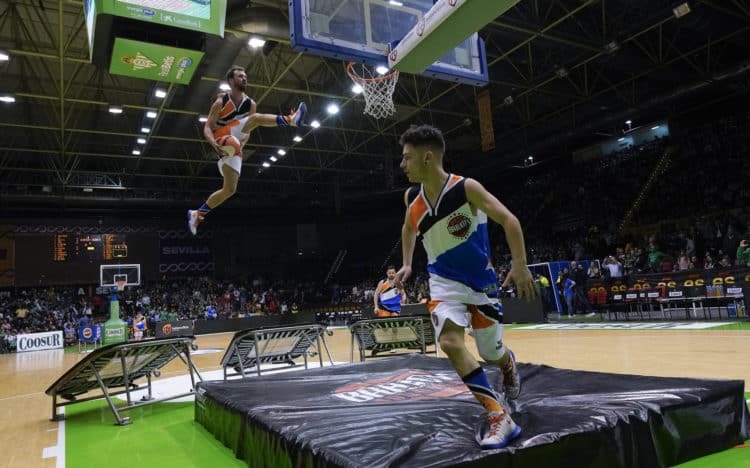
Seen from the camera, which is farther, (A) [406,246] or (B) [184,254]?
(B) [184,254]

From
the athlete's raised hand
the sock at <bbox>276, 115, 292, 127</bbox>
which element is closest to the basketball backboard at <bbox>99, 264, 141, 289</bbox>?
the sock at <bbox>276, 115, 292, 127</bbox>

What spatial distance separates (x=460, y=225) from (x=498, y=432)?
1.05 metres

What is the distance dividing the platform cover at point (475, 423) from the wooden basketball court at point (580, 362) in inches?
65.8

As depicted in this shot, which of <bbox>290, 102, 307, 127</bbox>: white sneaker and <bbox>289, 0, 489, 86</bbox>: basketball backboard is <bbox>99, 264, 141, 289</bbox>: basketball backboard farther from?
<bbox>290, 102, 307, 127</bbox>: white sneaker

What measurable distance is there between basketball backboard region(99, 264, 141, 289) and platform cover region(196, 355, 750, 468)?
14.6 meters

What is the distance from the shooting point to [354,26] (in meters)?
6.21

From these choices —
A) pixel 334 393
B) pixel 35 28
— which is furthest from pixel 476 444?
pixel 35 28

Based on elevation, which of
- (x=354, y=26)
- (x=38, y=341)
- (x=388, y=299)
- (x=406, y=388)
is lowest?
(x=38, y=341)

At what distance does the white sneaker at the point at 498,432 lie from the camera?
86.4 inches

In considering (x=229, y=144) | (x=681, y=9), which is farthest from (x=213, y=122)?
(x=681, y=9)

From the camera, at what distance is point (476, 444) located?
2.25 m

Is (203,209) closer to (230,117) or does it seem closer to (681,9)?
(230,117)

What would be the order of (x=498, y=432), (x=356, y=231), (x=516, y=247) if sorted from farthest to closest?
(x=356, y=231)
(x=516, y=247)
(x=498, y=432)

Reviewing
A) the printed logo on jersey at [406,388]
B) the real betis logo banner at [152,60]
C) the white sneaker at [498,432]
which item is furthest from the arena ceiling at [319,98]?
the white sneaker at [498,432]
